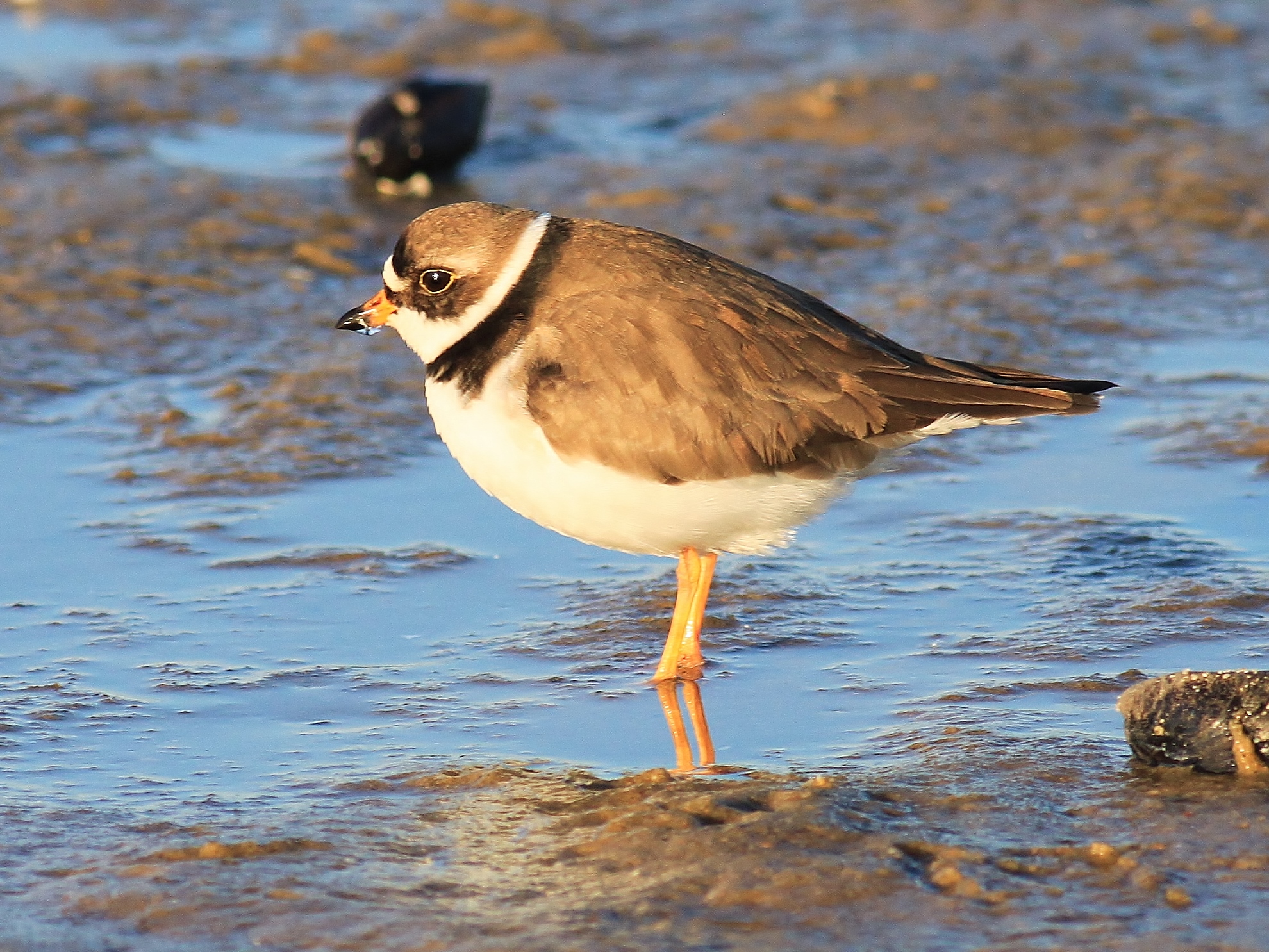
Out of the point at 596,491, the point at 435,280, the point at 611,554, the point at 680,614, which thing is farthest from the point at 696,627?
the point at 435,280

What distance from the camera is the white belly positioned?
5875 mm

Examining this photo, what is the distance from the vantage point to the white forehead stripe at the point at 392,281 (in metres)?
6.43

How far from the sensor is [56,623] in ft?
21.7

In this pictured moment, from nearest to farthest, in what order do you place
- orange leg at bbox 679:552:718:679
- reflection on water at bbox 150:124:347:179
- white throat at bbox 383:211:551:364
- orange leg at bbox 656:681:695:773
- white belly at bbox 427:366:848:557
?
orange leg at bbox 656:681:695:773 → white belly at bbox 427:366:848:557 → white throat at bbox 383:211:551:364 → orange leg at bbox 679:552:718:679 → reflection on water at bbox 150:124:347:179

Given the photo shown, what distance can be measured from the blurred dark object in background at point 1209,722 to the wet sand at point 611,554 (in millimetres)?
Result: 77

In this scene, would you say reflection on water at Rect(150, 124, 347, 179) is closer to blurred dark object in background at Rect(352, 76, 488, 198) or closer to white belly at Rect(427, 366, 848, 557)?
blurred dark object in background at Rect(352, 76, 488, 198)

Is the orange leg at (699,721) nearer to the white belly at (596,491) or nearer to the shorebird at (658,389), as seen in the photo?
the shorebird at (658,389)

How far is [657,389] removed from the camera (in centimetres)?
592

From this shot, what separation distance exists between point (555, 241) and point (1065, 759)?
2.42 m

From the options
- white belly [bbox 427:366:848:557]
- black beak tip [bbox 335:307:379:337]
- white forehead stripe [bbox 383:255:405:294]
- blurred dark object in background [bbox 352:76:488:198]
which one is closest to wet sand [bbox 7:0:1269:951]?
blurred dark object in background [bbox 352:76:488:198]

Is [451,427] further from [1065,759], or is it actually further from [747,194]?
[747,194]

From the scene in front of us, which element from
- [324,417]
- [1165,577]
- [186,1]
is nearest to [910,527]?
[1165,577]

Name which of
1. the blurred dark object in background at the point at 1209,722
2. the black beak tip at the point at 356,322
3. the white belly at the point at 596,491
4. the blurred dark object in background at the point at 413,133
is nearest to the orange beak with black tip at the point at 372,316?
the black beak tip at the point at 356,322

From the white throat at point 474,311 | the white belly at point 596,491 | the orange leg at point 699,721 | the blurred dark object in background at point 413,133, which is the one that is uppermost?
the blurred dark object in background at point 413,133
